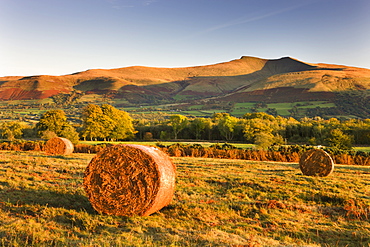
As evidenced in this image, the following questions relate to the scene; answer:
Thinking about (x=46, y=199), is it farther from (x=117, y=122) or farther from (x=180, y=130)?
(x=180, y=130)

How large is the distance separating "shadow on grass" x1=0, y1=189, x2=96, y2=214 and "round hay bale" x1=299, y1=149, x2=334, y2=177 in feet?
49.5

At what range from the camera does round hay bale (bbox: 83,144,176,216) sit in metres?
9.03

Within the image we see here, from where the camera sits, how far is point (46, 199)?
33.1 feet

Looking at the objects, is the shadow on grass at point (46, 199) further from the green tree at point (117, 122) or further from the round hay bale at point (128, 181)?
the green tree at point (117, 122)

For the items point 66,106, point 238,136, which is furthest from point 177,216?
point 66,106

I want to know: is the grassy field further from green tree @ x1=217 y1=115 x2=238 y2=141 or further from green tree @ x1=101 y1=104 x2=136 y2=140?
green tree @ x1=217 y1=115 x2=238 y2=141

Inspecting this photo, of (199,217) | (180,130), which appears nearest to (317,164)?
(199,217)

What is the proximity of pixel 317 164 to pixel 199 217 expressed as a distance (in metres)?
13.1

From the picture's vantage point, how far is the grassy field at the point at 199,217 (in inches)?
280

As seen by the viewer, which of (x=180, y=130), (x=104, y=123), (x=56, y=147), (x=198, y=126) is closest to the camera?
(x=56, y=147)

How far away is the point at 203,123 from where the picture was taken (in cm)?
7700

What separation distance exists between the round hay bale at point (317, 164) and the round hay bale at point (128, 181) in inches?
509

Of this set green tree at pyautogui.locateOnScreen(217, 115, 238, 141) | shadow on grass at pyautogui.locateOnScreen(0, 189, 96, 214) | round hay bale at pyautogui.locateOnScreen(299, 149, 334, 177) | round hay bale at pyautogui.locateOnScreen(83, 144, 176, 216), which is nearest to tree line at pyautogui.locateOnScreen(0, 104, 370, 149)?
green tree at pyautogui.locateOnScreen(217, 115, 238, 141)

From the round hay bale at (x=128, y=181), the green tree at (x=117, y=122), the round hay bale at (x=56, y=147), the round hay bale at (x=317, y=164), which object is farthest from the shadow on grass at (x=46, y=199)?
the green tree at (x=117, y=122)
